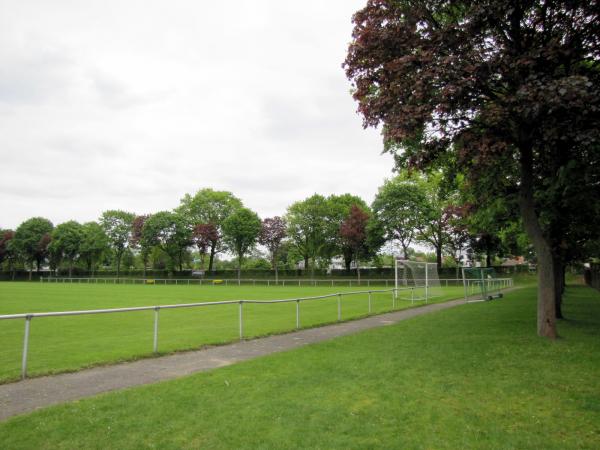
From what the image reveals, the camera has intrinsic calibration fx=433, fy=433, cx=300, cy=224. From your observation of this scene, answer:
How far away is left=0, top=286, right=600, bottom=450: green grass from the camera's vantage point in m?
4.72

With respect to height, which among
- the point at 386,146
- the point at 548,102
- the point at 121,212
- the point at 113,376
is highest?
the point at 121,212

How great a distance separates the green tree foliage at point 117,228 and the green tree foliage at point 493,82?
79.5 metres

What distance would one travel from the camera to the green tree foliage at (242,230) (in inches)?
2857

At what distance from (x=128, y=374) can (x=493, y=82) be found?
9.86m

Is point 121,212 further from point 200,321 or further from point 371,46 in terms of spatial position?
point 371,46

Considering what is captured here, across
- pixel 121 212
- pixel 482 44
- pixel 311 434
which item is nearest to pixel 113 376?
pixel 311 434

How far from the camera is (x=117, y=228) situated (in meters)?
82.8

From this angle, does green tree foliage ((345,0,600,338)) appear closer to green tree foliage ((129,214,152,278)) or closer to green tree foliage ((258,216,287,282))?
green tree foliage ((258,216,287,282))

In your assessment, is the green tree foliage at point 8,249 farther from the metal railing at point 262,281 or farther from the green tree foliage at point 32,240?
the metal railing at point 262,281

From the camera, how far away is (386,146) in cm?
1380

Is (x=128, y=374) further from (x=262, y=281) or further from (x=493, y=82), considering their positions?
(x=262, y=281)

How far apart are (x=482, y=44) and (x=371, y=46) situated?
254cm

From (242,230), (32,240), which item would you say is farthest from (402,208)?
(32,240)

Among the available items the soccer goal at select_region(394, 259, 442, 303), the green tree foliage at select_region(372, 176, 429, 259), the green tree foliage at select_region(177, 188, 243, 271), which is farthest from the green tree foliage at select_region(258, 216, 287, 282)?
the soccer goal at select_region(394, 259, 442, 303)
